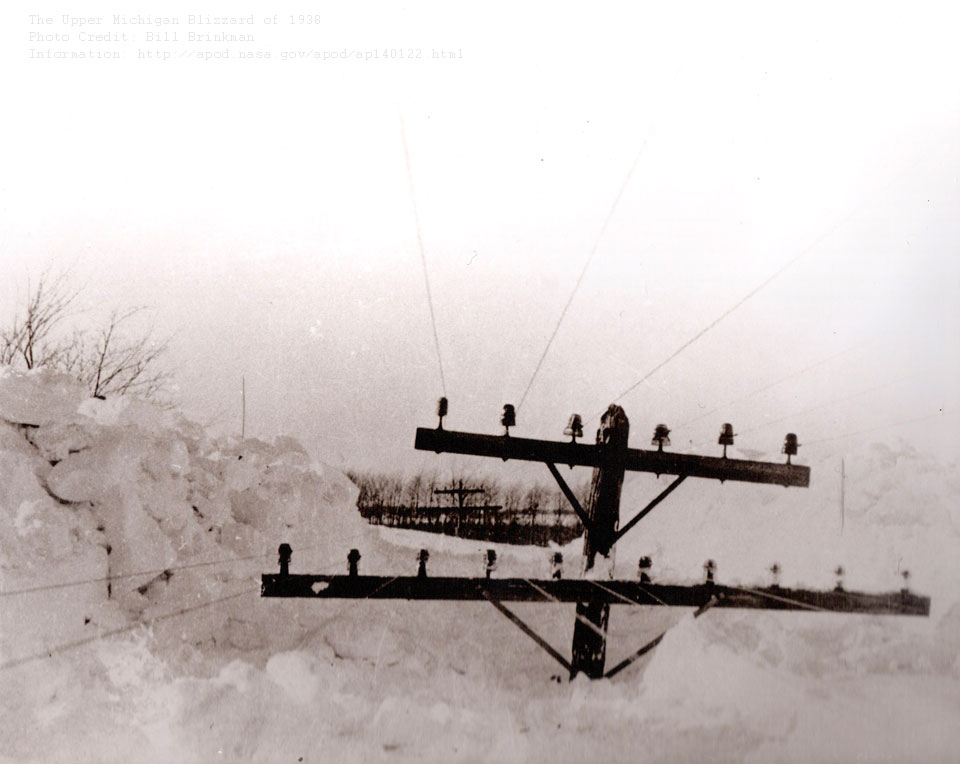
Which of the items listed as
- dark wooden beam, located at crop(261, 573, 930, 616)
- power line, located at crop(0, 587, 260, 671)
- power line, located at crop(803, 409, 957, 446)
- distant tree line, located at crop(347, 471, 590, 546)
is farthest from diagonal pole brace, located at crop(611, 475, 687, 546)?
power line, located at crop(0, 587, 260, 671)

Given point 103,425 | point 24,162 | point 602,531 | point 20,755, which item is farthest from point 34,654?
point 602,531

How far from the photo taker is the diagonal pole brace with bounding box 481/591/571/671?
130 inches

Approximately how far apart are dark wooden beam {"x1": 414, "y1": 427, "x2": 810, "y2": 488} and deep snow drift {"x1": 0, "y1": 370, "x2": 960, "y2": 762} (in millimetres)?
357

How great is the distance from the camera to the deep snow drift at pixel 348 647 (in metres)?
3.18

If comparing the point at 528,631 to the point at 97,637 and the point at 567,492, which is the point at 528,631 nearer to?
the point at 567,492

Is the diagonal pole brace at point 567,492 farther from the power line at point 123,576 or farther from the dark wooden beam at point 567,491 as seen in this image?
the power line at point 123,576

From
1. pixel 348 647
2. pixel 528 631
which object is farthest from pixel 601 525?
pixel 348 647

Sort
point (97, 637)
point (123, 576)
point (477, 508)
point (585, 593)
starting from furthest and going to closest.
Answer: point (477, 508) < point (585, 593) < point (123, 576) < point (97, 637)

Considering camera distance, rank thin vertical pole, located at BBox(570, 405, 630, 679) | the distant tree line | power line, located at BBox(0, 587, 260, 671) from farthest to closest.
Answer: the distant tree line < thin vertical pole, located at BBox(570, 405, 630, 679) < power line, located at BBox(0, 587, 260, 671)

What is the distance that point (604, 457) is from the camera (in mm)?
3332

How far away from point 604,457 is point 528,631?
3.89ft

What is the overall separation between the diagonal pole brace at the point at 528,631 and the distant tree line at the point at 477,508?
61 cm

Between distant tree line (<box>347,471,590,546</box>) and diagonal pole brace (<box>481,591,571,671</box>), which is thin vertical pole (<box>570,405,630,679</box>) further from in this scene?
distant tree line (<box>347,471,590,546</box>)

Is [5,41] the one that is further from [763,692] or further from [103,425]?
[763,692]
